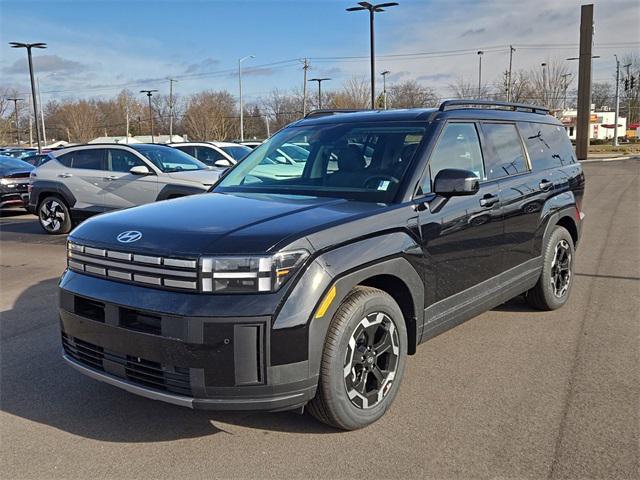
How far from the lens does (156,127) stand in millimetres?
101312

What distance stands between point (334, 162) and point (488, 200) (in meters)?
1.22

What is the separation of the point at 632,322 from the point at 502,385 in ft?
6.85

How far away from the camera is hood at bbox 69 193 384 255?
307cm

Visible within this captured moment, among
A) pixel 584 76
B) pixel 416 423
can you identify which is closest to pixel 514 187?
pixel 416 423

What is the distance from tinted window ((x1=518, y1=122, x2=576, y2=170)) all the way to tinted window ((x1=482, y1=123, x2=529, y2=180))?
0.69 feet

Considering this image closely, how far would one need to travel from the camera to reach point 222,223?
10.9 ft

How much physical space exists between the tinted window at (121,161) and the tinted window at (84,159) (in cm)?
22

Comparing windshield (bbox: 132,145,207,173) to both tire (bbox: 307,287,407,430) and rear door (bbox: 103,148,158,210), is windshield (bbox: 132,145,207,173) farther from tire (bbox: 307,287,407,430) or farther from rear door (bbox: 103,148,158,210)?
tire (bbox: 307,287,407,430)

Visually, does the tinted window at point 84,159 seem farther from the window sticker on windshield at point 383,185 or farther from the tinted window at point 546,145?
the window sticker on windshield at point 383,185

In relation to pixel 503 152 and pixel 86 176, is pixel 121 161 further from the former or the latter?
pixel 503 152

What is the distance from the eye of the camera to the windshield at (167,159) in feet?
37.3

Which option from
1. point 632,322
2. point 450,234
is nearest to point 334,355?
point 450,234

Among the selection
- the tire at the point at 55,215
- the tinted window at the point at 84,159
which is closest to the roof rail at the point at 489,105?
the tinted window at the point at 84,159

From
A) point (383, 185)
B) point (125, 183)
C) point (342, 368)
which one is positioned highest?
point (383, 185)
